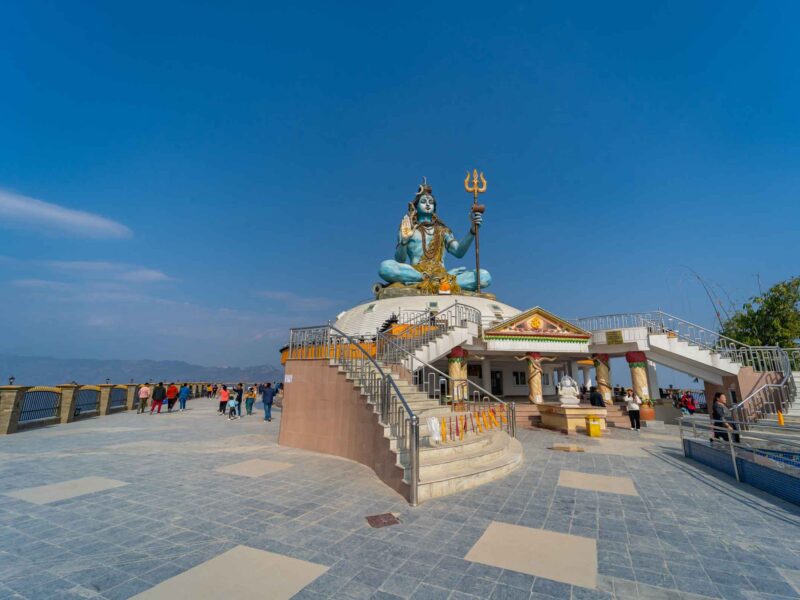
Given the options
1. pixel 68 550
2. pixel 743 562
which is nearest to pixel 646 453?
pixel 743 562

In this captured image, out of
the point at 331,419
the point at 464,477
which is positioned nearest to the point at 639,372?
the point at 464,477

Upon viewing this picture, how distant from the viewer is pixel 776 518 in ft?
17.4

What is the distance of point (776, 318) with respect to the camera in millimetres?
22562

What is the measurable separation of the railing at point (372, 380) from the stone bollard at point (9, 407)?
10.8 meters

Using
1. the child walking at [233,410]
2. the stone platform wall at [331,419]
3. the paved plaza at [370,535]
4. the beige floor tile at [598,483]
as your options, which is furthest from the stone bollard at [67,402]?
the beige floor tile at [598,483]

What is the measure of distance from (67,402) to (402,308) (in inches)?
748

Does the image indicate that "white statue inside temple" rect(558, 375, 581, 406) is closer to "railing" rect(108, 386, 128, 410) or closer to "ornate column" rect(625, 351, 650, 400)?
"ornate column" rect(625, 351, 650, 400)

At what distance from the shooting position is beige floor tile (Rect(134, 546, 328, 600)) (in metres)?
3.33

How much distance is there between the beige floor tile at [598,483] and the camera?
6621 millimetres

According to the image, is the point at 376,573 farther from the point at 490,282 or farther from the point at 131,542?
the point at 490,282

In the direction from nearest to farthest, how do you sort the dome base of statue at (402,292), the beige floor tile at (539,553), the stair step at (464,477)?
the beige floor tile at (539,553)
the stair step at (464,477)
the dome base of statue at (402,292)

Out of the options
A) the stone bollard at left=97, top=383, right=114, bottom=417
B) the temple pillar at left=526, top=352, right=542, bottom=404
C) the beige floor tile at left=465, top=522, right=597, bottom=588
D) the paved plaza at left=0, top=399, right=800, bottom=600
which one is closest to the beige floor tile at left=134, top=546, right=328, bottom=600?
the paved plaza at left=0, top=399, right=800, bottom=600

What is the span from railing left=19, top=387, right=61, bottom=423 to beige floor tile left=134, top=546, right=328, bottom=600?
15651mm

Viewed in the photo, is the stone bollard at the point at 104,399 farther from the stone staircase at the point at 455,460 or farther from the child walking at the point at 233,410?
the stone staircase at the point at 455,460
